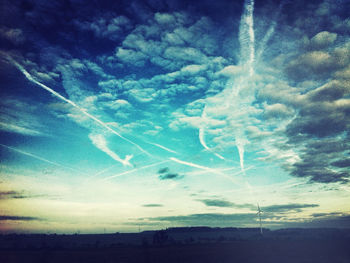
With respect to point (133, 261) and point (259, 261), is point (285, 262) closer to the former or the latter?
point (259, 261)

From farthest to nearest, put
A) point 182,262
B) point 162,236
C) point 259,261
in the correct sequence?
point 162,236 → point 182,262 → point 259,261

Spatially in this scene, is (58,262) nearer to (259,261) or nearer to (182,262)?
(182,262)

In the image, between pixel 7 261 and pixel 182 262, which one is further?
pixel 182 262

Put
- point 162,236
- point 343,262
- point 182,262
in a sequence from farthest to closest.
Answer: point 162,236 < point 182,262 < point 343,262

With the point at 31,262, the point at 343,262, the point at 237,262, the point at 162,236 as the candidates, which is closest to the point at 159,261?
the point at 237,262

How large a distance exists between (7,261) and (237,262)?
137 ft

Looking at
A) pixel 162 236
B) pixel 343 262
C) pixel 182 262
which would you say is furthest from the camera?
pixel 162 236

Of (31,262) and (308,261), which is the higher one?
(31,262)

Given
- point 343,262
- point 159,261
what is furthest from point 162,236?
point 343,262

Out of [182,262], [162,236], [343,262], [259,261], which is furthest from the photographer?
[162,236]

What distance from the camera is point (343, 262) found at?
3772 centimetres

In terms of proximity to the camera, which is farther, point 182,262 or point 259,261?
point 182,262

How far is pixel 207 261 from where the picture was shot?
42.2 meters

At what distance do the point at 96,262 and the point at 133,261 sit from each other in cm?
694
